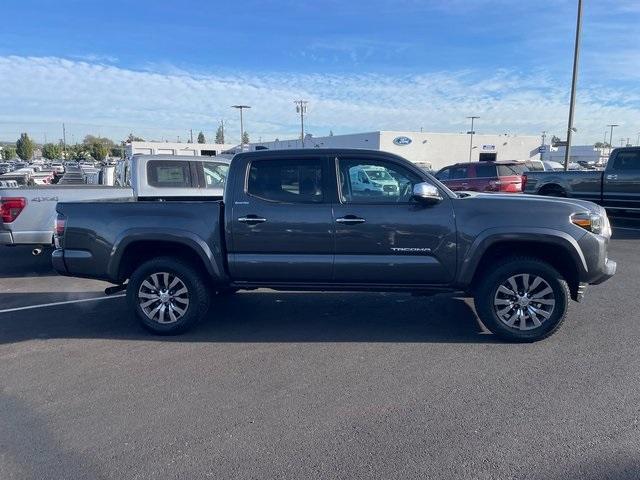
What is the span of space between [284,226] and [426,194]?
144 cm

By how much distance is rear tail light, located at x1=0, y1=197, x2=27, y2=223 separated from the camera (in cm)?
780

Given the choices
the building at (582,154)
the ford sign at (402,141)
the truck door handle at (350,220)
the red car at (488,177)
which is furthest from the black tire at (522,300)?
the building at (582,154)

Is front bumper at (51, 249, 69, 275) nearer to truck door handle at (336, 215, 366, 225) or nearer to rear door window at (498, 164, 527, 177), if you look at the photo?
truck door handle at (336, 215, 366, 225)

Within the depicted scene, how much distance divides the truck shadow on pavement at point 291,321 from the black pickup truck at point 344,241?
0.46m

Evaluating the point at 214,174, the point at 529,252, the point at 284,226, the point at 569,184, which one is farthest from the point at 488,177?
the point at 284,226

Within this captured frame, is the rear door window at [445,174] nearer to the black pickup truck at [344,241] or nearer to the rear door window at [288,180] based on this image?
the black pickup truck at [344,241]

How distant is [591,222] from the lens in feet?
16.0

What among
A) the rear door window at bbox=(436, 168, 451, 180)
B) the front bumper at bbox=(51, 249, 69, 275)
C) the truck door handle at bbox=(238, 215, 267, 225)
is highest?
the rear door window at bbox=(436, 168, 451, 180)

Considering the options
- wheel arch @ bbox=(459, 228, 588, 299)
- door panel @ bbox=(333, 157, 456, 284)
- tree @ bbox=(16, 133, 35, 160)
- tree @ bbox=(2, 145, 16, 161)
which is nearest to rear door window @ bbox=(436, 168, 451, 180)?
wheel arch @ bbox=(459, 228, 588, 299)

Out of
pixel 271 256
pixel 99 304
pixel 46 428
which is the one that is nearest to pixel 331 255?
pixel 271 256

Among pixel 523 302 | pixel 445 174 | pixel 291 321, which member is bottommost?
pixel 291 321

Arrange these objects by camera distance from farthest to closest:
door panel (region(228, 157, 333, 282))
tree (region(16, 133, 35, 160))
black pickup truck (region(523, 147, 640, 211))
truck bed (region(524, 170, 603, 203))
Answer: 1. tree (region(16, 133, 35, 160))
2. truck bed (region(524, 170, 603, 203))
3. black pickup truck (region(523, 147, 640, 211))
4. door panel (region(228, 157, 333, 282))

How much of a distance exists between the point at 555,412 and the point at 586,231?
6.52ft

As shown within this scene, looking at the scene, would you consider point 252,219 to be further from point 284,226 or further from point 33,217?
point 33,217
